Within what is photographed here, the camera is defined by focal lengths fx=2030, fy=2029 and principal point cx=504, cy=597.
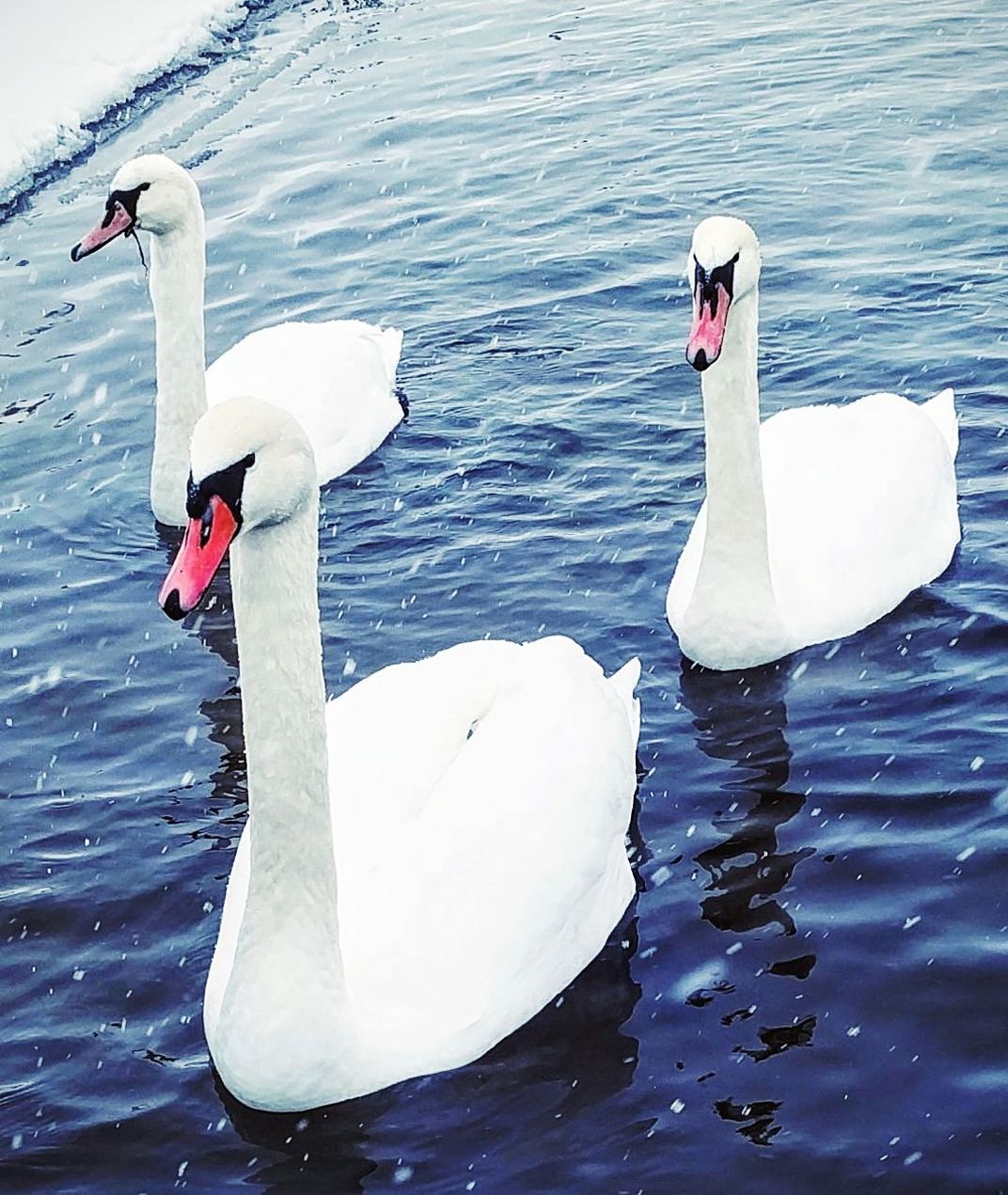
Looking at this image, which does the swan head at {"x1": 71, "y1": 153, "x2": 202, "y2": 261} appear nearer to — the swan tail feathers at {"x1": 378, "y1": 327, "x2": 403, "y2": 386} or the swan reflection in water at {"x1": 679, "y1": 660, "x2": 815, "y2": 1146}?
the swan tail feathers at {"x1": 378, "y1": 327, "x2": 403, "y2": 386}

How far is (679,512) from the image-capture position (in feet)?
31.1

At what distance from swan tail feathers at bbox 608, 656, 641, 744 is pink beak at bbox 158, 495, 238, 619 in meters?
2.18

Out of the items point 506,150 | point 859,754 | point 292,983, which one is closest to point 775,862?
point 859,754

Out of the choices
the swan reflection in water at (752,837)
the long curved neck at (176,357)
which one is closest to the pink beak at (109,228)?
the long curved neck at (176,357)

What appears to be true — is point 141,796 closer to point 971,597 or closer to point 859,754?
point 859,754

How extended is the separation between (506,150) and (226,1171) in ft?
34.5

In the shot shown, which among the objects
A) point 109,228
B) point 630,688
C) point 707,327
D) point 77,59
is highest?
point 109,228

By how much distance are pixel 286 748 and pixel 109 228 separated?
516cm

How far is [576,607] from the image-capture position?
8672 millimetres

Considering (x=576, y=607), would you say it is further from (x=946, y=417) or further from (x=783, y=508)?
(x=946, y=417)

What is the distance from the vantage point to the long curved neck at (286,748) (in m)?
5.29

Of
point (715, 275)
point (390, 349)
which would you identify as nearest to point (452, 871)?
point (715, 275)

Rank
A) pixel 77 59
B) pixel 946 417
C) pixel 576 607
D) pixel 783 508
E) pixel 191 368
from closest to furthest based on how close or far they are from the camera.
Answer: pixel 783 508 < pixel 576 607 < pixel 946 417 < pixel 191 368 < pixel 77 59

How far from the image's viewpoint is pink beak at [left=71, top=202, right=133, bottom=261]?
9867 mm
